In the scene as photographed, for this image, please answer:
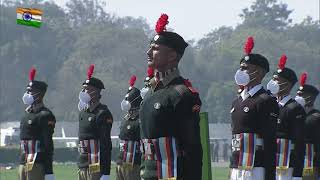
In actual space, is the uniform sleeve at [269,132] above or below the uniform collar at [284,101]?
below

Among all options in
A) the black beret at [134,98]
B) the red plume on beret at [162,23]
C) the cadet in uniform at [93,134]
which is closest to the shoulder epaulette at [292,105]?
the cadet in uniform at [93,134]

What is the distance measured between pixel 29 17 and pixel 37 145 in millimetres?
7097

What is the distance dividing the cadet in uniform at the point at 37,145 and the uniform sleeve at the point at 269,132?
505cm

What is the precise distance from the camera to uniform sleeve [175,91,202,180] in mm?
9094

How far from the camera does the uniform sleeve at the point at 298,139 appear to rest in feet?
48.9

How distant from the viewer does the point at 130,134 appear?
62.1ft

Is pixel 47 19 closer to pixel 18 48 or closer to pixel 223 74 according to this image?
pixel 18 48

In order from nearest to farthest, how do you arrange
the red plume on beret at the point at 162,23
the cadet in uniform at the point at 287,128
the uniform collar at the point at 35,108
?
the red plume on beret at the point at 162,23 → the cadet in uniform at the point at 287,128 → the uniform collar at the point at 35,108

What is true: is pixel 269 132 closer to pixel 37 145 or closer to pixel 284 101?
pixel 284 101

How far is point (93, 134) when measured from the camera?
17109 mm

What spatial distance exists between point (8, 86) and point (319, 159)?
278 ft

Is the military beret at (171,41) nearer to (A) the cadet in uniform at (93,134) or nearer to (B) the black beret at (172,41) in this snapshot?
(B) the black beret at (172,41)

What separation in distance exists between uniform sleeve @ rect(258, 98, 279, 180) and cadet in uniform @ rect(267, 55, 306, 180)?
271 centimetres

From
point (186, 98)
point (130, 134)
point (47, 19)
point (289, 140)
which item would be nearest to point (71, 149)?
point (130, 134)
